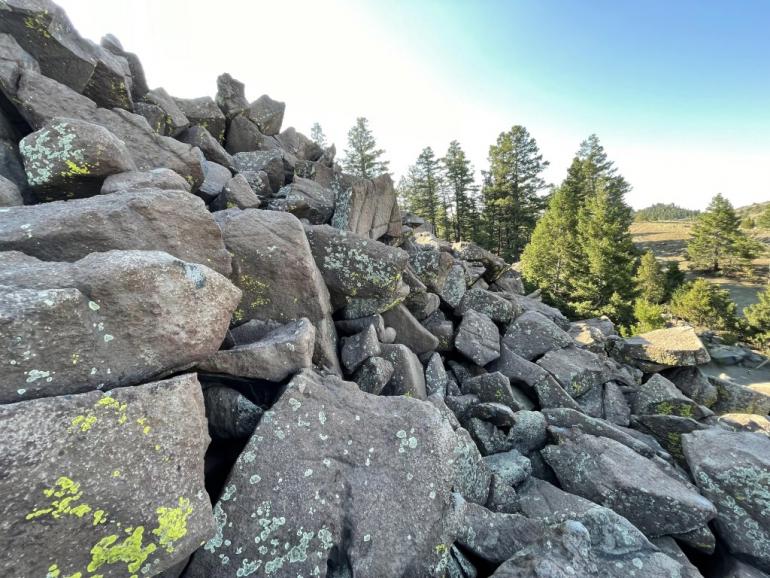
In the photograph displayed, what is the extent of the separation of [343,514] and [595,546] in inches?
168

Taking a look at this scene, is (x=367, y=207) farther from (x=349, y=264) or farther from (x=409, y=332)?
(x=409, y=332)

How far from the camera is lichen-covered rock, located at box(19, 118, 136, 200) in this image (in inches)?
258

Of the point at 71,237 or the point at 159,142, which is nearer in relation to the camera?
the point at 71,237

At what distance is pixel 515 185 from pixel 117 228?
64352mm

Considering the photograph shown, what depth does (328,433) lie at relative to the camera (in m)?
5.52

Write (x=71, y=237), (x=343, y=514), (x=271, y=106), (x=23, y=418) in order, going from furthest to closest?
1. (x=271, y=106)
2. (x=71, y=237)
3. (x=343, y=514)
4. (x=23, y=418)

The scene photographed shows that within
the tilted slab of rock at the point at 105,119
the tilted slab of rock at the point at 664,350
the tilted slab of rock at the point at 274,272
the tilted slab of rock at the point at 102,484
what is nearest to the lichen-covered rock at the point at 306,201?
the tilted slab of rock at the point at 105,119

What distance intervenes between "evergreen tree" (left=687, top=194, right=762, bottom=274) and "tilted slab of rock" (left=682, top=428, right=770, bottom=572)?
11034cm

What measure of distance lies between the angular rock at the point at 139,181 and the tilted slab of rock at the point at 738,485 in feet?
46.9

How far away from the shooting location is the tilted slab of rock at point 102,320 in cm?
350

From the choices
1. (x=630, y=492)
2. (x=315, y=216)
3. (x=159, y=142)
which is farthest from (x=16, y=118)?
(x=630, y=492)

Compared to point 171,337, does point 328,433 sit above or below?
below

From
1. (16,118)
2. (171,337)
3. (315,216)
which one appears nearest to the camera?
(171,337)

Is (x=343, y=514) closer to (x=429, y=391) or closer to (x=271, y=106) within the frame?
(x=429, y=391)
